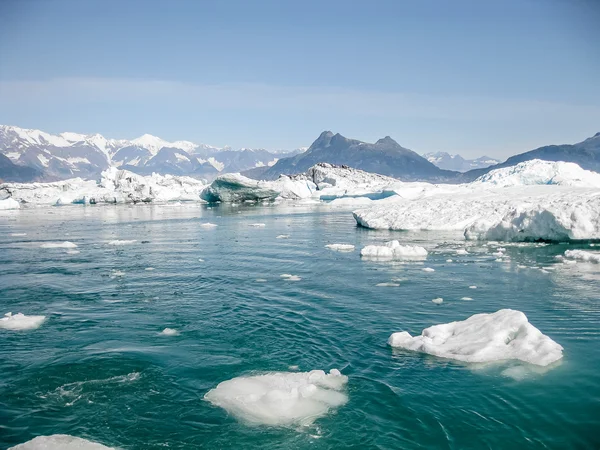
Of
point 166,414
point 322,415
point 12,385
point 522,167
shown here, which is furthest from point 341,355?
point 522,167

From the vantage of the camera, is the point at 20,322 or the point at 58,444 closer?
the point at 58,444

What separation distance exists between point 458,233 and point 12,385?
23.3m

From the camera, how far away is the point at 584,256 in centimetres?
1650

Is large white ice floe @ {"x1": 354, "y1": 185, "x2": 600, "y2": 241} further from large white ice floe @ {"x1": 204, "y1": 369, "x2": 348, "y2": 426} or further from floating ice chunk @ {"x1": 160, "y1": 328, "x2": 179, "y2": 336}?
floating ice chunk @ {"x1": 160, "y1": 328, "x2": 179, "y2": 336}

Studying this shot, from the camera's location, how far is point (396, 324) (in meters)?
9.70

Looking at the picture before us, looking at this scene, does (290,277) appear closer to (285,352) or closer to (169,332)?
(169,332)

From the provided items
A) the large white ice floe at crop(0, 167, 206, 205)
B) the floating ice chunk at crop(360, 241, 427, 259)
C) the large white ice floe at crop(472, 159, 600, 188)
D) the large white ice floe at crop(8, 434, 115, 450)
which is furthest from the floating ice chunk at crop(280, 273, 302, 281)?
the large white ice floe at crop(0, 167, 206, 205)

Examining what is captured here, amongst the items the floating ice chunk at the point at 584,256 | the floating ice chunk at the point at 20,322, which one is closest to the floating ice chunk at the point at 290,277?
the floating ice chunk at the point at 20,322

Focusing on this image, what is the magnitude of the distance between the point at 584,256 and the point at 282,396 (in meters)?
14.9

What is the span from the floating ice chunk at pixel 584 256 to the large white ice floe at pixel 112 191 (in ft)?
232

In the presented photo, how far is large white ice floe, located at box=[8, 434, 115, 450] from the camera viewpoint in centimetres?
514

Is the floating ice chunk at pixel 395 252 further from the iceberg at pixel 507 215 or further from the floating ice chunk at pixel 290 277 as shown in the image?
the iceberg at pixel 507 215

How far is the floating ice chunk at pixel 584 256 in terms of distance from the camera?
16141 mm

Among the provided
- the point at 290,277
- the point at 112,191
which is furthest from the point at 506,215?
the point at 112,191
